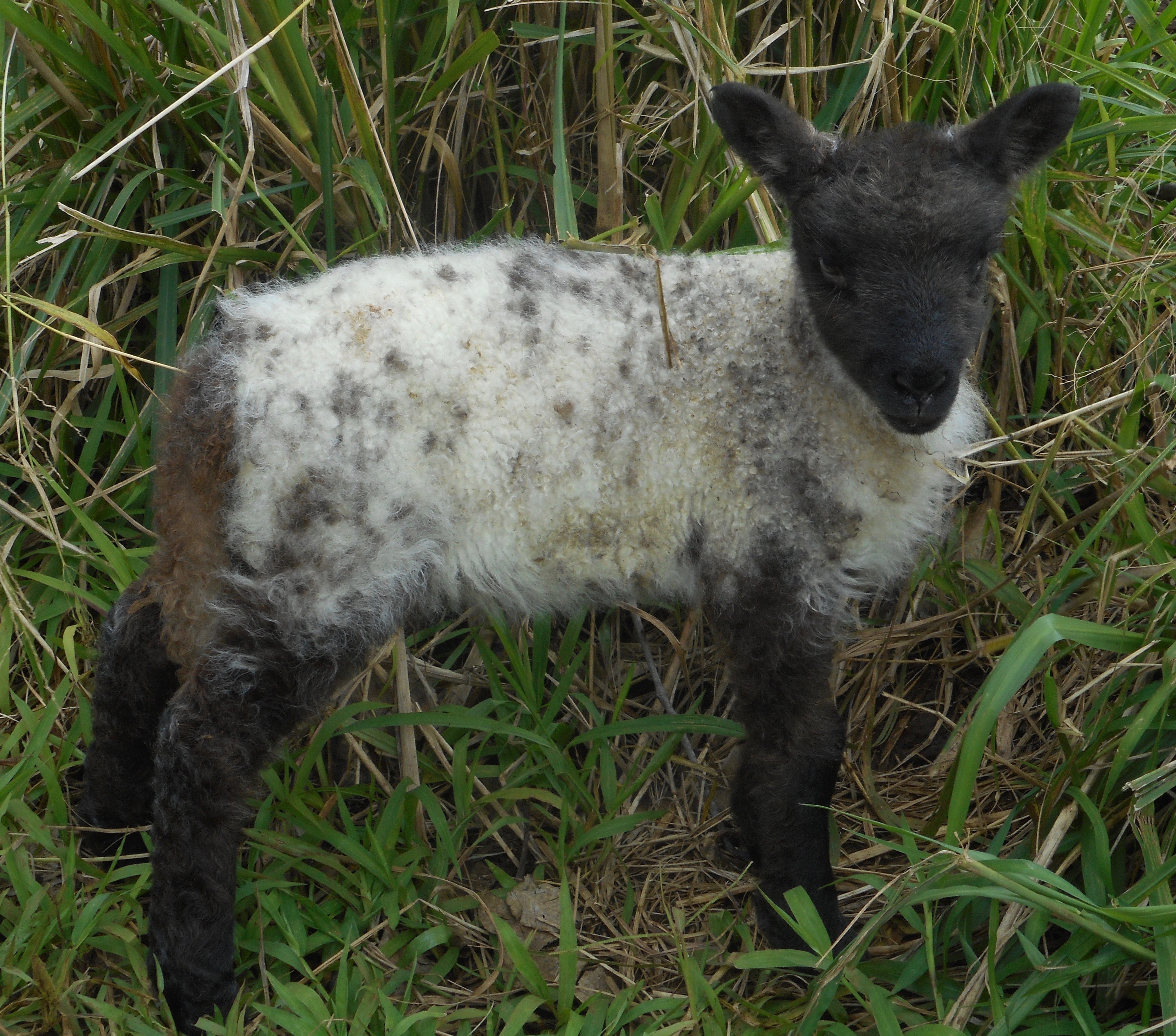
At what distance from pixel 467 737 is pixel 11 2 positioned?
8.42 ft

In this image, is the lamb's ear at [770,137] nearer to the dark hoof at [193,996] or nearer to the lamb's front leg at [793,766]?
the lamb's front leg at [793,766]

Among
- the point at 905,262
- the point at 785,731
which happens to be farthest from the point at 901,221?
the point at 785,731

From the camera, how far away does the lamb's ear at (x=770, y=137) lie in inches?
104

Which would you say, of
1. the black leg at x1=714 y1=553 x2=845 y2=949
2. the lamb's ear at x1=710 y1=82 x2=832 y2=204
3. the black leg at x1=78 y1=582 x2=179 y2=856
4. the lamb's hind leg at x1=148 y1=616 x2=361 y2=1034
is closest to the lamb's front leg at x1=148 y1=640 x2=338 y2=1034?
the lamb's hind leg at x1=148 y1=616 x2=361 y2=1034

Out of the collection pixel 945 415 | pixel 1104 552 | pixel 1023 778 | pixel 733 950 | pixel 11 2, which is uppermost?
pixel 11 2

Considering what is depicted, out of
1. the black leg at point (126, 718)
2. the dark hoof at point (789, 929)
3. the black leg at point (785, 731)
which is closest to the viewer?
the black leg at point (785, 731)

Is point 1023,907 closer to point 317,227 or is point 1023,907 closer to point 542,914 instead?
point 542,914

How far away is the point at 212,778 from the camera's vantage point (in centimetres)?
269

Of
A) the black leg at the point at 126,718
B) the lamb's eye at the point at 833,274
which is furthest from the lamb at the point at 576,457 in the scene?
the black leg at the point at 126,718

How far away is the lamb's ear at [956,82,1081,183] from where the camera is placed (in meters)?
2.60

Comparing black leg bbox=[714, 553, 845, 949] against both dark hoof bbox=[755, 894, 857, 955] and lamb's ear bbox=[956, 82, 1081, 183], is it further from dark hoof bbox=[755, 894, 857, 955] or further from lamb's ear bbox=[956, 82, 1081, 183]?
lamb's ear bbox=[956, 82, 1081, 183]

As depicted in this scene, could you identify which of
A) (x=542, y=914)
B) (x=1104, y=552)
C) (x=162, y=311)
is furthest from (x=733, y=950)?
(x=162, y=311)

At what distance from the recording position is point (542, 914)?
314 cm

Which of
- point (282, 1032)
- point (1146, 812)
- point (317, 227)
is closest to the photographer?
point (1146, 812)
